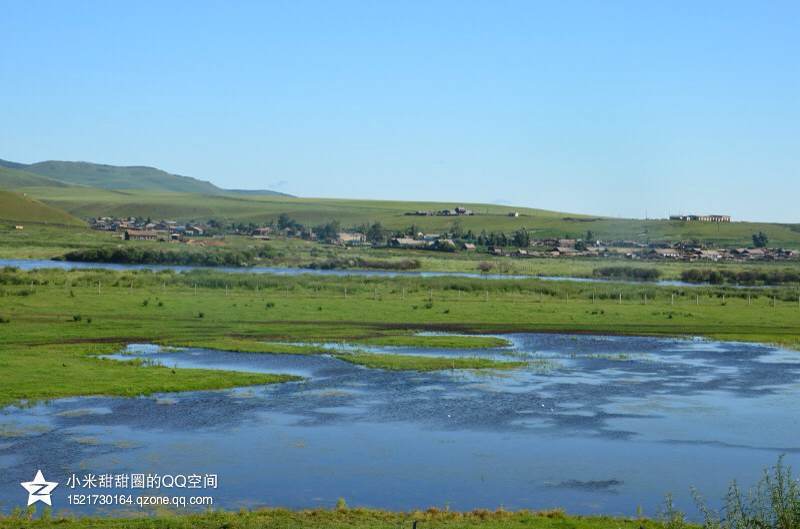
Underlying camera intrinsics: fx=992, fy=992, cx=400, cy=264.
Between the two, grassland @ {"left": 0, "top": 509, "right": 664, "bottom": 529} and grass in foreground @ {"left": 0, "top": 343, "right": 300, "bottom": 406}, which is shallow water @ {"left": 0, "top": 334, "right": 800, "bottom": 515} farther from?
grassland @ {"left": 0, "top": 509, "right": 664, "bottom": 529}

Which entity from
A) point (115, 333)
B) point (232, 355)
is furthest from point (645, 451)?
point (115, 333)

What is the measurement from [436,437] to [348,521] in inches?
404

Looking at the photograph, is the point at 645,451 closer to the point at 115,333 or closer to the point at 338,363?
the point at 338,363

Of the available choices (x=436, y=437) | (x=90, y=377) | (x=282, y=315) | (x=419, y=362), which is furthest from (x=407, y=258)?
(x=436, y=437)

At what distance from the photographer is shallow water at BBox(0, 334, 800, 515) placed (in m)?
26.2

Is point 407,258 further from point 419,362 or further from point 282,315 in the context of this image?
point 419,362

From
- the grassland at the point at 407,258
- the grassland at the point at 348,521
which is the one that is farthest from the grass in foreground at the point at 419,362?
the grassland at the point at 407,258

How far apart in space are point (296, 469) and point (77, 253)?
115 meters

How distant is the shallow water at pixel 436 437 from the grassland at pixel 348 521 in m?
1.60

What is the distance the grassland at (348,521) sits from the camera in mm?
21419

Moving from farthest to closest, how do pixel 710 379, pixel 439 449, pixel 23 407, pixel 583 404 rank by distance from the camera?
pixel 710 379
pixel 583 404
pixel 23 407
pixel 439 449

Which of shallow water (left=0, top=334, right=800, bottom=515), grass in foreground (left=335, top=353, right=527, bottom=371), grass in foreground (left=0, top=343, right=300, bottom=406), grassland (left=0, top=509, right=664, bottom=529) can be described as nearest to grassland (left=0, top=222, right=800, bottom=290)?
grass in foreground (left=335, top=353, right=527, bottom=371)

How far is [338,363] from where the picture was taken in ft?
156

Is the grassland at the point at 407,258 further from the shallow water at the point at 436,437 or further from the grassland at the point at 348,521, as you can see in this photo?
the grassland at the point at 348,521
